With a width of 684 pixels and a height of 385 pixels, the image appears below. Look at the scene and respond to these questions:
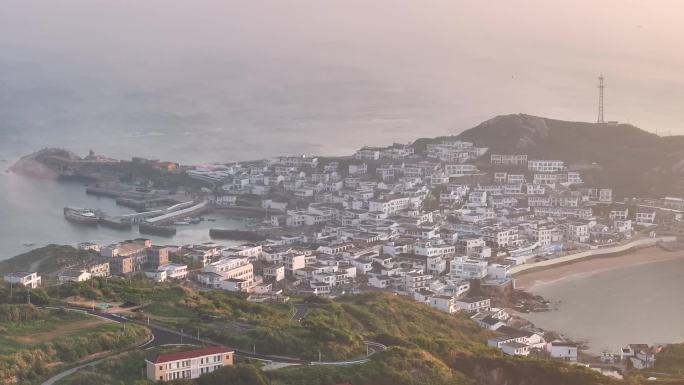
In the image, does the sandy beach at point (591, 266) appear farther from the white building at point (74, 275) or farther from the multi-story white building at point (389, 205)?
the white building at point (74, 275)

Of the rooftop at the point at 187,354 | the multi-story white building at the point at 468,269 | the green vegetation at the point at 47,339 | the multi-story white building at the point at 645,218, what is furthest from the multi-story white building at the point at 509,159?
the rooftop at the point at 187,354

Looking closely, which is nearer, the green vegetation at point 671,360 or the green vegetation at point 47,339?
the green vegetation at point 47,339

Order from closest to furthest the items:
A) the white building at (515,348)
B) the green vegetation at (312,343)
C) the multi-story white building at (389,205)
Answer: the green vegetation at (312,343)
the white building at (515,348)
the multi-story white building at (389,205)

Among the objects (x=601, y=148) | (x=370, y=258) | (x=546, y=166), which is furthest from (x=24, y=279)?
(x=601, y=148)

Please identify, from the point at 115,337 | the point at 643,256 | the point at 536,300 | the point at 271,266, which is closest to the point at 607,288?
the point at 536,300

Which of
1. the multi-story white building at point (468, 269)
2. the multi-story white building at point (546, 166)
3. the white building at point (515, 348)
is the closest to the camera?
the white building at point (515, 348)

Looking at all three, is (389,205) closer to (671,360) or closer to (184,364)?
(671,360)

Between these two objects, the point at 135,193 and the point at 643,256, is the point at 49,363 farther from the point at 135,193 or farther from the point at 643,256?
the point at 135,193
